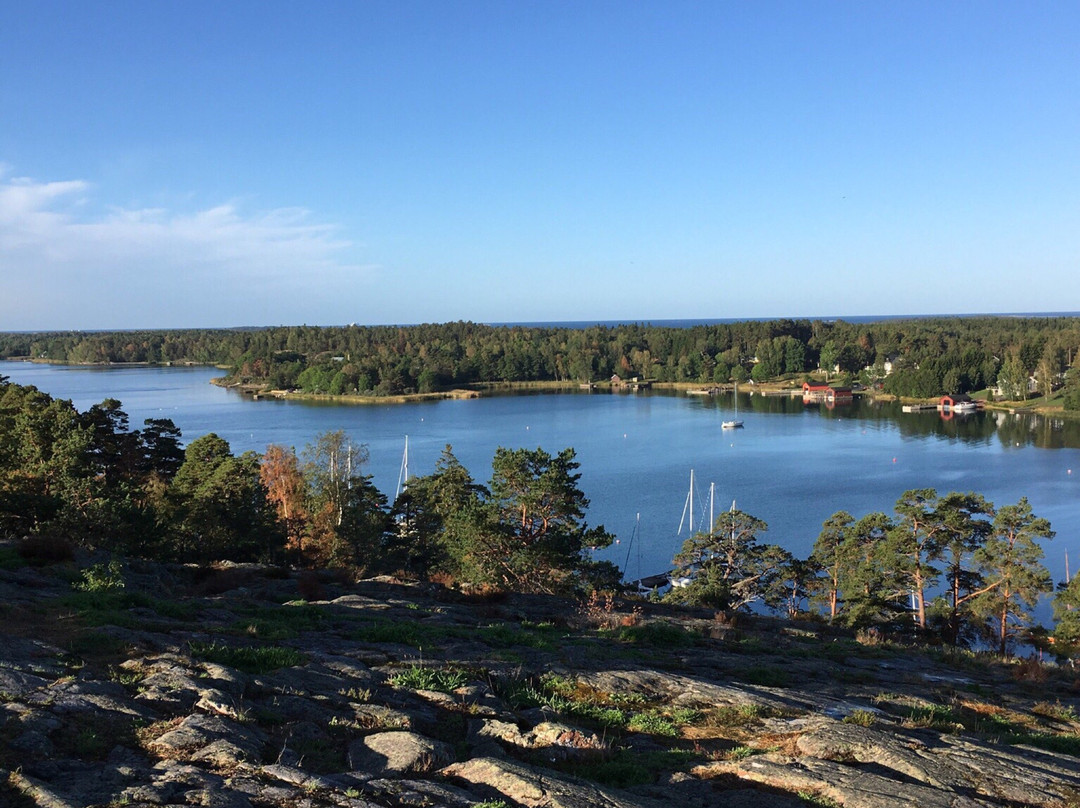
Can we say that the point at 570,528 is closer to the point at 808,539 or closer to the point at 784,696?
the point at 784,696

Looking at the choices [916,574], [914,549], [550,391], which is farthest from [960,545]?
[550,391]

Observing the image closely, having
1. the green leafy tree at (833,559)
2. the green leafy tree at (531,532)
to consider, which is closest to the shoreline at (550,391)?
the green leafy tree at (833,559)

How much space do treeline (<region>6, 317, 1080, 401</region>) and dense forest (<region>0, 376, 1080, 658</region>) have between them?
7243cm

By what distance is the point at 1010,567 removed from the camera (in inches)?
782

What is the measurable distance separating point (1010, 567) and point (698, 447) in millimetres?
43748

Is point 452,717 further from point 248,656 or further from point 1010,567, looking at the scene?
point 1010,567

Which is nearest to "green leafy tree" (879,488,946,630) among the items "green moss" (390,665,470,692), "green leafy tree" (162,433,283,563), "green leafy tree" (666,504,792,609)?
"green leafy tree" (666,504,792,609)

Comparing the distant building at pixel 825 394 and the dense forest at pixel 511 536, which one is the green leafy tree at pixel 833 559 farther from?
the distant building at pixel 825 394

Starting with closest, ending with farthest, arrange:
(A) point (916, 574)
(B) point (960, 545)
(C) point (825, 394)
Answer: (A) point (916, 574) < (B) point (960, 545) < (C) point (825, 394)

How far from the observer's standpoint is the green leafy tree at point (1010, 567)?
64.0ft

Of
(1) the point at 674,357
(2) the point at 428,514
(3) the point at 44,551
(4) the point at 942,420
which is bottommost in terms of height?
(4) the point at 942,420

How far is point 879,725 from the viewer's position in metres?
6.38

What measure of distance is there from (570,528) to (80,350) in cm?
19596

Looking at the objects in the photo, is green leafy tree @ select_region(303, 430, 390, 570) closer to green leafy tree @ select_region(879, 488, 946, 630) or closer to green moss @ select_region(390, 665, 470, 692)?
green leafy tree @ select_region(879, 488, 946, 630)
